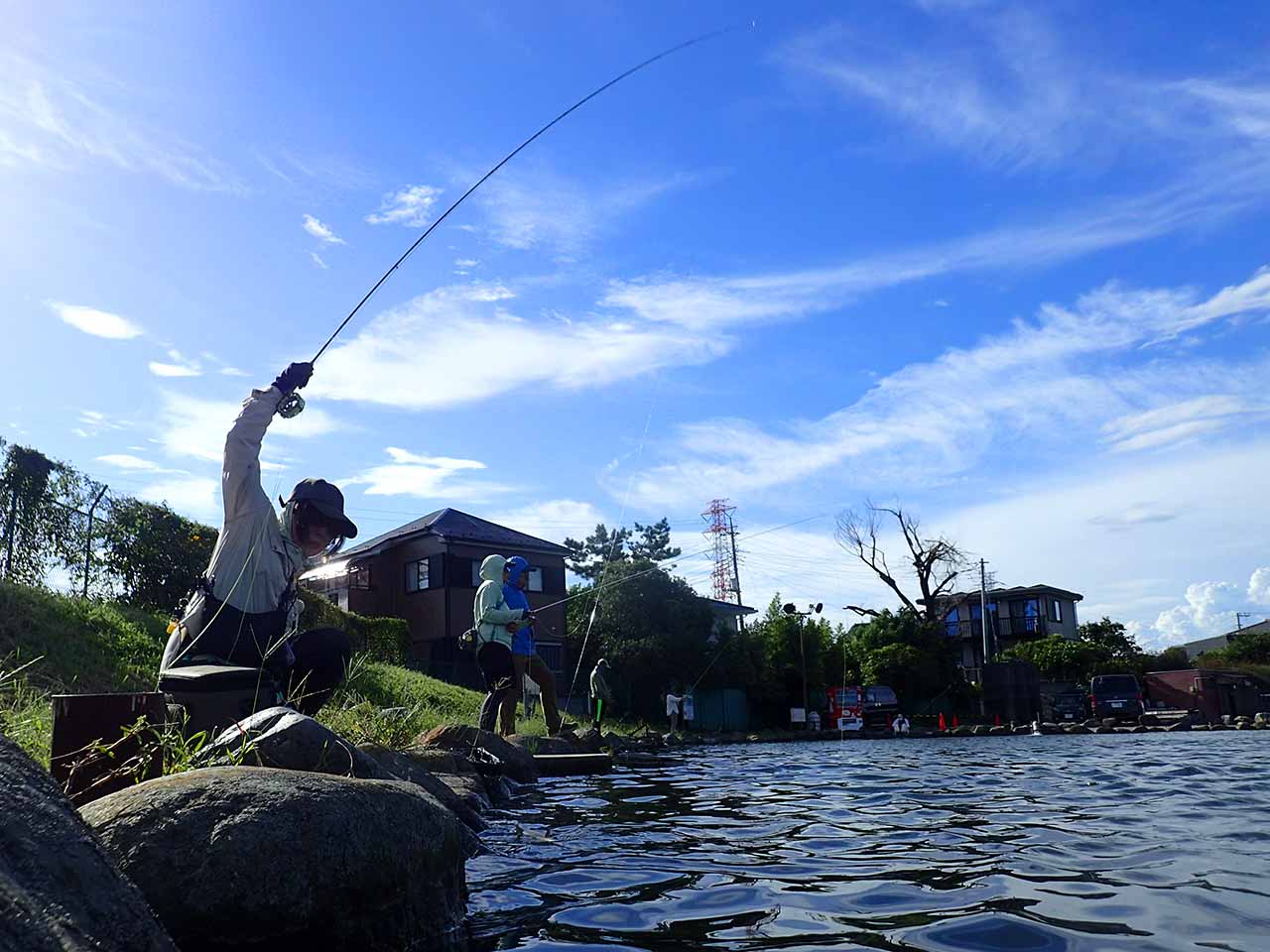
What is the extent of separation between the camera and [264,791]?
287cm

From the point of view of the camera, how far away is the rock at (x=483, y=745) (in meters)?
7.99

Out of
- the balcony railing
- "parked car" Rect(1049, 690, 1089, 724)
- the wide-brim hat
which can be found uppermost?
the balcony railing

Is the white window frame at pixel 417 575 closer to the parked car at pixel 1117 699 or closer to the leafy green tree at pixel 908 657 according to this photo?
the leafy green tree at pixel 908 657

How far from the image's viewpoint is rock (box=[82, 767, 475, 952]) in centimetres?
263

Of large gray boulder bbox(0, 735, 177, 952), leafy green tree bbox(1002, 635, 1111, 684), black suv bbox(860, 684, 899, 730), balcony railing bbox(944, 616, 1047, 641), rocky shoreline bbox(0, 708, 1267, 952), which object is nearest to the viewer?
large gray boulder bbox(0, 735, 177, 952)

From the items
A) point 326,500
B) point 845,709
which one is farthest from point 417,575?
point 326,500

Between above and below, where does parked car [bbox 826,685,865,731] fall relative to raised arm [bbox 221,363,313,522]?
below

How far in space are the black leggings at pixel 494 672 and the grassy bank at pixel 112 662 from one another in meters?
0.34

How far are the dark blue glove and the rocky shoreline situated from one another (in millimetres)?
1587

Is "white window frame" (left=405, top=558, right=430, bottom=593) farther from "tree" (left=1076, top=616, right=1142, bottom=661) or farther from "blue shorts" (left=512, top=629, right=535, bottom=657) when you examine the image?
"tree" (left=1076, top=616, right=1142, bottom=661)

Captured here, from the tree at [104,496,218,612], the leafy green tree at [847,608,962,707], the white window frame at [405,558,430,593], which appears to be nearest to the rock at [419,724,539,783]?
the tree at [104,496,218,612]

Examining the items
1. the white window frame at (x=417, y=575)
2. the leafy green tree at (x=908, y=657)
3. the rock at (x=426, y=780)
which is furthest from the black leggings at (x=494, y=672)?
the leafy green tree at (x=908, y=657)

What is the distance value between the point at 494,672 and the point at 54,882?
Answer: 8234 millimetres

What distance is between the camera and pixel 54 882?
5.48ft
